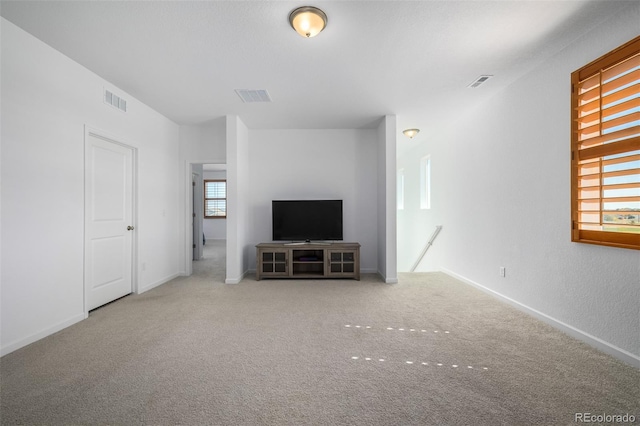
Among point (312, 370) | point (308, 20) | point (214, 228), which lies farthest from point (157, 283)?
point (214, 228)

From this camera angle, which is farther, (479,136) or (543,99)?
(479,136)

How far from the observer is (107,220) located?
3.47 metres

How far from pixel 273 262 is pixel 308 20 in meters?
3.44

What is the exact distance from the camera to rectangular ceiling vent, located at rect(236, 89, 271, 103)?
3.59m

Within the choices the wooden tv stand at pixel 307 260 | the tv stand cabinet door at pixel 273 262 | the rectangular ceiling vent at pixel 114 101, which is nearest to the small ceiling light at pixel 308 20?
the rectangular ceiling vent at pixel 114 101

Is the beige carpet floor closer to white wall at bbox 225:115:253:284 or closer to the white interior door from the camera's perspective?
the white interior door

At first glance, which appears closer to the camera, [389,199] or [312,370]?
[312,370]

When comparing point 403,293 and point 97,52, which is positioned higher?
point 97,52

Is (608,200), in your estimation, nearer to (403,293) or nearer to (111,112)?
(403,293)

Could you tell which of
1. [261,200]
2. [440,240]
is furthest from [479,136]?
[261,200]

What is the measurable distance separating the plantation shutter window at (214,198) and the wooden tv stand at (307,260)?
696cm

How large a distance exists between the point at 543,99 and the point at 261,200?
4171mm

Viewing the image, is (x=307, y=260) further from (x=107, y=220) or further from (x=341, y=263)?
(x=107, y=220)

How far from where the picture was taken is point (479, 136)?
13.4ft
